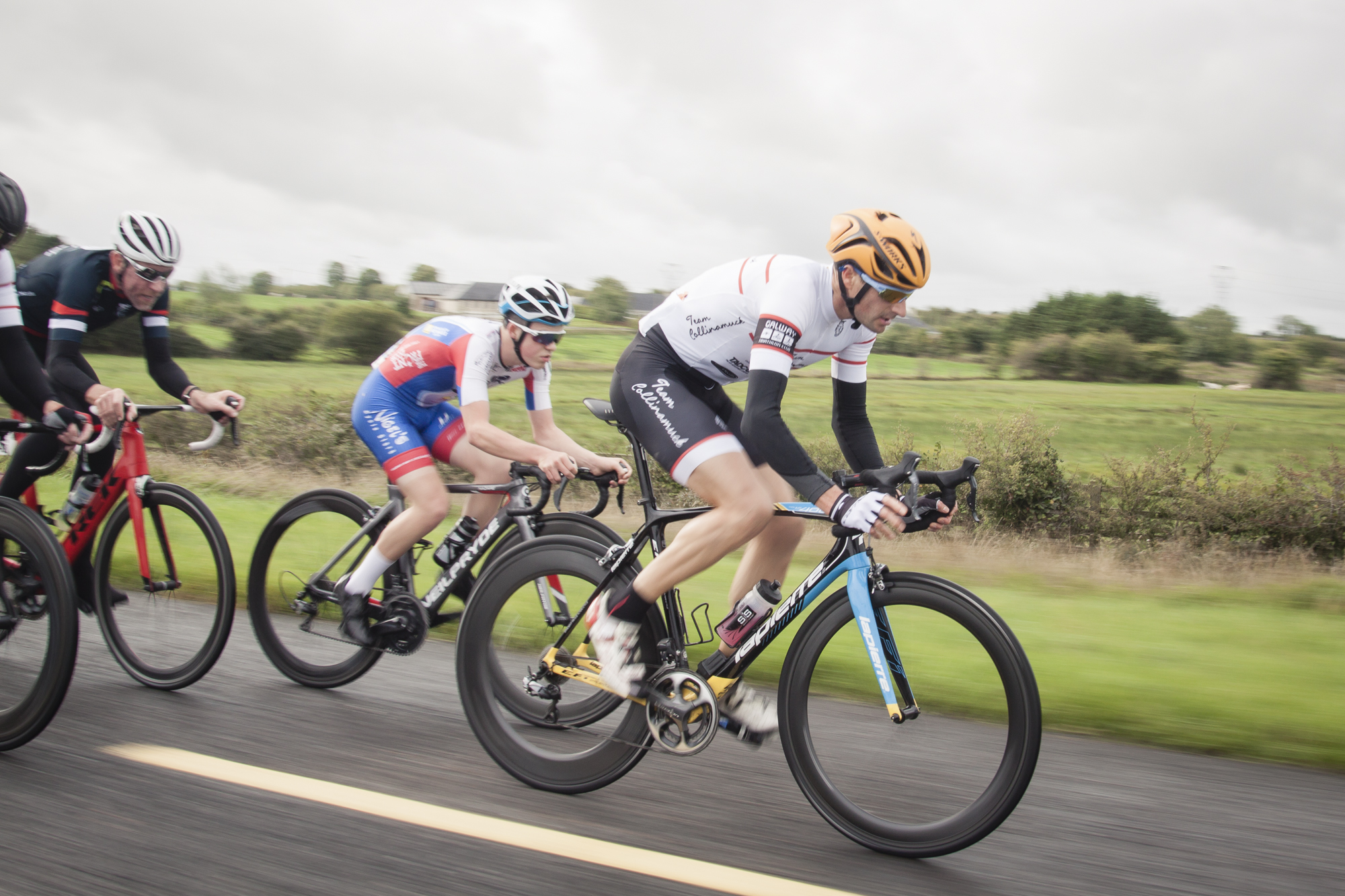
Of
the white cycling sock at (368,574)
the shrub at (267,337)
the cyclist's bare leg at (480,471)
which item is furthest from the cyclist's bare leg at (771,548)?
the shrub at (267,337)

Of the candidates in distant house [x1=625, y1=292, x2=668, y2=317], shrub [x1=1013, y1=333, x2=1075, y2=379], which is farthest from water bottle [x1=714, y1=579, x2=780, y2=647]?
shrub [x1=1013, y1=333, x2=1075, y2=379]

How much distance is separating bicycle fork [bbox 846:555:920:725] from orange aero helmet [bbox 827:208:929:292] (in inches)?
35.0

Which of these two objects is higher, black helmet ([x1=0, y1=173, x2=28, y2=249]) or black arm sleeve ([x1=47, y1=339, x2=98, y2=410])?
black helmet ([x1=0, y1=173, x2=28, y2=249])

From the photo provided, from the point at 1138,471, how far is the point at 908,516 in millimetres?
15774

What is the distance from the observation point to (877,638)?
2838 mm

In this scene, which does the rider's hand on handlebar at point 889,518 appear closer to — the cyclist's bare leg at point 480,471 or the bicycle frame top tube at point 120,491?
the cyclist's bare leg at point 480,471

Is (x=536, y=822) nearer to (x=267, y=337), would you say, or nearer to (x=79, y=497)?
(x=79, y=497)

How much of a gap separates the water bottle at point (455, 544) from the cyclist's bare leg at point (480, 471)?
5 centimetres

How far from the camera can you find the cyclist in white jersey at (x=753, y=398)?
114 inches

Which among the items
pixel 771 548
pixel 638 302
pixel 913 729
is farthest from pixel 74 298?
pixel 638 302

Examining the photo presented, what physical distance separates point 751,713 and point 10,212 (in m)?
3.58

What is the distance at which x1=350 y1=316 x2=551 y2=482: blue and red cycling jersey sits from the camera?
13.8ft

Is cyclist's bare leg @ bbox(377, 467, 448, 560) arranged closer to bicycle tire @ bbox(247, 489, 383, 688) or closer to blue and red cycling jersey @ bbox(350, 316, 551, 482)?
blue and red cycling jersey @ bbox(350, 316, 551, 482)

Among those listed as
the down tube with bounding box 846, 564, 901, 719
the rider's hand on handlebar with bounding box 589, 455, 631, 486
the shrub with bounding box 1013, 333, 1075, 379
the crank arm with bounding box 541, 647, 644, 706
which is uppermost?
the shrub with bounding box 1013, 333, 1075, 379
